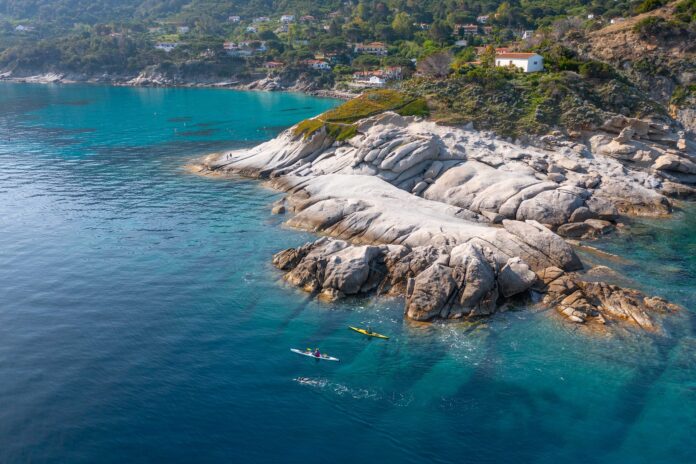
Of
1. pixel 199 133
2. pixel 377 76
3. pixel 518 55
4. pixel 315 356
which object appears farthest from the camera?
pixel 377 76

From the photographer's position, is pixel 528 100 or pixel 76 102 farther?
pixel 76 102

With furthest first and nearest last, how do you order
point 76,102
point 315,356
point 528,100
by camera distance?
point 76,102
point 528,100
point 315,356

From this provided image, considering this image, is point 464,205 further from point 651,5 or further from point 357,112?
point 651,5

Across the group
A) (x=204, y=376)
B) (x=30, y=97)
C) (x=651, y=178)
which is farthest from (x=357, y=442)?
(x=30, y=97)

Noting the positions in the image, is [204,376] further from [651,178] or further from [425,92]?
[425,92]

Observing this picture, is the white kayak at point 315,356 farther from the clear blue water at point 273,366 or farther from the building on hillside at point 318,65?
the building on hillside at point 318,65

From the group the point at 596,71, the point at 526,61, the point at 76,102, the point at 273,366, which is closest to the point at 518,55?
the point at 526,61

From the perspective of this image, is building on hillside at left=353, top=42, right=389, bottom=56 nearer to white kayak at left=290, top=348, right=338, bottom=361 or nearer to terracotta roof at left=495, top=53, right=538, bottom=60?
terracotta roof at left=495, top=53, right=538, bottom=60
